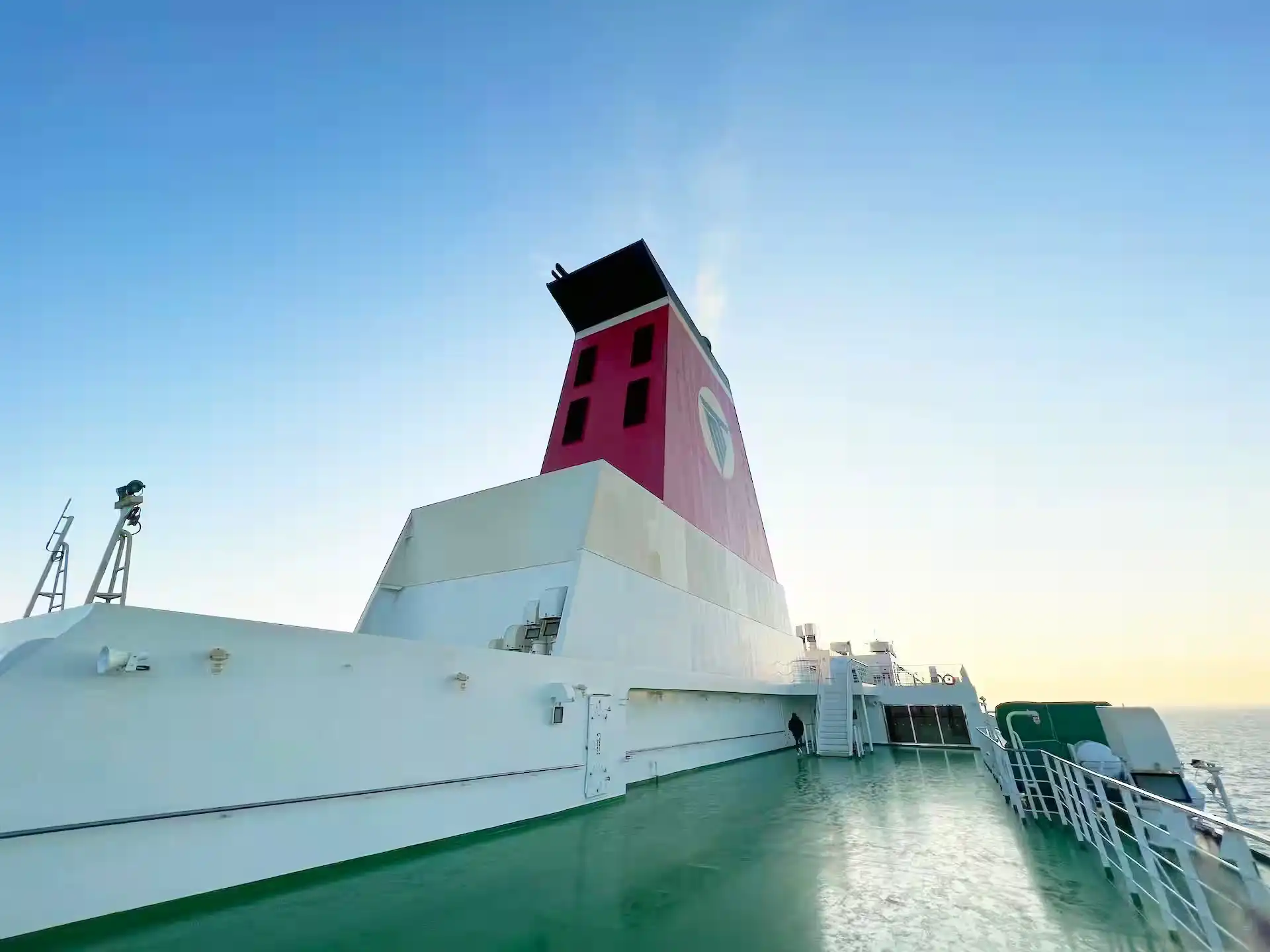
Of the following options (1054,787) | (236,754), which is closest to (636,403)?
(1054,787)

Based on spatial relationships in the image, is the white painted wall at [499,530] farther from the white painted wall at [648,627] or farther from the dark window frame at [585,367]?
the dark window frame at [585,367]

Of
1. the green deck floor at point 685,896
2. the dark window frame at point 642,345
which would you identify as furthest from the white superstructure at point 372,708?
the dark window frame at point 642,345

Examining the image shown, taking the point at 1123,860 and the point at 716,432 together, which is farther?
the point at 716,432

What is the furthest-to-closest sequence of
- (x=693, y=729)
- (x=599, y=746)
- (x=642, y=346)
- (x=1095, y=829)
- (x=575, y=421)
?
1. (x=642, y=346)
2. (x=575, y=421)
3. (x=693, y=729)
4. (x=599, y=746)
5. (x=1095, y=829)

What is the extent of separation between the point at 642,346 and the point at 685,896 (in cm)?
1033

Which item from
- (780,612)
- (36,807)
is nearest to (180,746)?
(36,807)

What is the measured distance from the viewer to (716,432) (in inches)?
545

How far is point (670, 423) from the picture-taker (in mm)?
11078

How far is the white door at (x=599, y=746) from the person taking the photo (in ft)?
21.0

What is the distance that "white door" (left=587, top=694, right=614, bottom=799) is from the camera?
252 inches

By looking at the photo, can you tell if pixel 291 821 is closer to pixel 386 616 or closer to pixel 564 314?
pixel 386 616

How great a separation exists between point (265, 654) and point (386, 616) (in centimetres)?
563

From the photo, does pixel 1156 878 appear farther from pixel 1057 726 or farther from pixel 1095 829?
pixel 1057 726

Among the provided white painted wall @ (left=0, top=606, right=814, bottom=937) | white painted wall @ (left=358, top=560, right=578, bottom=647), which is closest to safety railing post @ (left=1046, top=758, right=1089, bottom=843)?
white painted wall @ (left=0, top=606, right=814, bottom=937)
